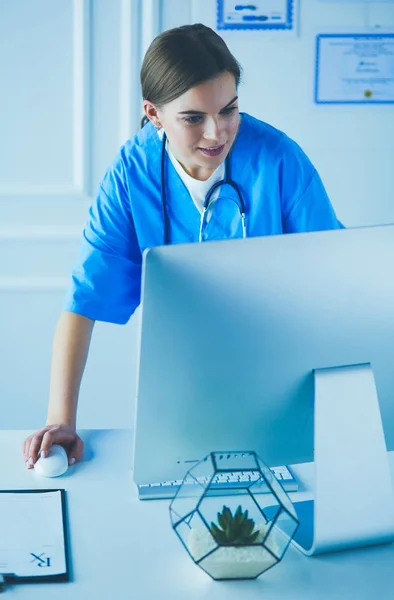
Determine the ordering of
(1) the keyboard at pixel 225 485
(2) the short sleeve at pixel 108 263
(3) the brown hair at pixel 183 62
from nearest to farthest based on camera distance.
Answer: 1. (1) the keyboard at pixel 225 485
2. (3) the brown hair at pixel 183 62
3. (2) the short sleeve at pixel 108 263

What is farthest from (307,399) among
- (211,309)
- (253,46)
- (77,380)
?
(253,46)

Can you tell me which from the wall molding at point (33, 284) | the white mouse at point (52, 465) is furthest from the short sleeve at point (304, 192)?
the wall molding at point (33, 284)

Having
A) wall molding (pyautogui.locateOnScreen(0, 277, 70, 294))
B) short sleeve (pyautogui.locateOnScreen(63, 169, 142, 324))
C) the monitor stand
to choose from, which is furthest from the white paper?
wall molding (pyautogui.locateOnScreen(0, 277, 70, 294))

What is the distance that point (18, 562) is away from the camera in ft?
3.37

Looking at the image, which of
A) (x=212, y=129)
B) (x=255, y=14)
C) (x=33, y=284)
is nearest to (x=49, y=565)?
(x=212, y=129)

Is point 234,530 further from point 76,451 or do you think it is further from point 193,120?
point 193,120

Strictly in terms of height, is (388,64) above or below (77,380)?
above

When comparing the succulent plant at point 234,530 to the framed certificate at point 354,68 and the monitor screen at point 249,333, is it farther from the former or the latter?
the framed certificate at point 354,68

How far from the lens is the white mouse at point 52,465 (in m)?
1.27

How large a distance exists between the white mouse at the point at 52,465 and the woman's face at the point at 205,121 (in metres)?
0.61

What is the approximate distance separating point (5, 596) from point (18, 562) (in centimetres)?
7

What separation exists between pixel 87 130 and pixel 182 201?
990 millimetres

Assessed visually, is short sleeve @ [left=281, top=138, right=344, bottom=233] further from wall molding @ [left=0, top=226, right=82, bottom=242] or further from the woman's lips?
wall molding @ [left=0, top=226, right=82, bottom=242]

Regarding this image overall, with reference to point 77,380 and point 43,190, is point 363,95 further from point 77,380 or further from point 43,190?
point 77,380
